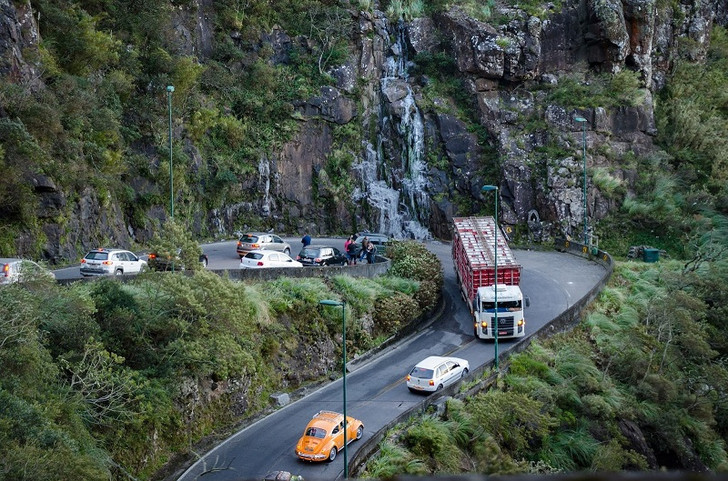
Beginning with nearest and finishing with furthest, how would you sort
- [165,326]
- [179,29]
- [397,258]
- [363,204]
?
[165,326] → [397,258] → [179,29] → [363,204]

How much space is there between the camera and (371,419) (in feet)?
85.4

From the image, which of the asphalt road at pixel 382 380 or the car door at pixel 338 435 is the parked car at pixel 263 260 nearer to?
the asphalt road at pixel 382 380

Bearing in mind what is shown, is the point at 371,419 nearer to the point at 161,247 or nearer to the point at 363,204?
the point at 161,247

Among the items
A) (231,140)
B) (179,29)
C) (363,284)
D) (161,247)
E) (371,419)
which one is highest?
(179,29)

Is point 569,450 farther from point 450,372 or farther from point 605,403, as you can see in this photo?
point 450,372

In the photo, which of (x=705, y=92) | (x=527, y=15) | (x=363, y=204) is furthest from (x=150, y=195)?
(x=705, y=92)

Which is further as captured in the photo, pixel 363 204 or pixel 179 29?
pixel 363 204

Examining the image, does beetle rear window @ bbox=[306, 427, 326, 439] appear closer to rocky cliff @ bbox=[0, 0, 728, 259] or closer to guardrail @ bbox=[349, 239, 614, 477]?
guardrail @ bbox=[349, 239, 614, 477]

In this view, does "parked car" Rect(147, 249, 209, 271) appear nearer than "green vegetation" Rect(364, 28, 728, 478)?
No

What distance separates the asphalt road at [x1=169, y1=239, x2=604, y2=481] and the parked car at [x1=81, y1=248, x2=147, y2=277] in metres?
7.26

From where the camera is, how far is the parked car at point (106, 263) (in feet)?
98.6

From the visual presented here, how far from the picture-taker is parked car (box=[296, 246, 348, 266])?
38438 mm

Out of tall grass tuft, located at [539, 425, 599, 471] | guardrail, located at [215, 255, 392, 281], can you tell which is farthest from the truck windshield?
guardrail, located at [215, 255, 392, 281]

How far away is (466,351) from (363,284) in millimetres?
6274
